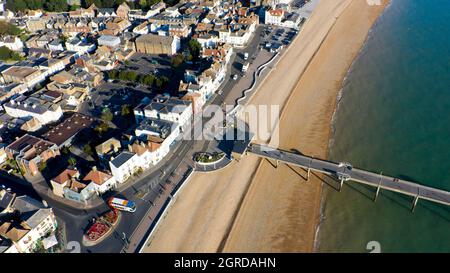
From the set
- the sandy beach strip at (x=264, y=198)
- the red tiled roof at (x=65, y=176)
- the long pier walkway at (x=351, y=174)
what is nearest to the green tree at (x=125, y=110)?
the red tiled roof at (x=65, y=176)

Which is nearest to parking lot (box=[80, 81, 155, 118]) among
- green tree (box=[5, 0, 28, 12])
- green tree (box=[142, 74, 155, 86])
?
green tree (box=[142, 74, 155, 86])

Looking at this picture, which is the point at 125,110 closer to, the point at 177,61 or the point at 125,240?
the point at 177,61

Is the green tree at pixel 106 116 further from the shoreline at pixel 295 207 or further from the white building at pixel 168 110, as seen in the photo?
the shoreline at pixel 295 207

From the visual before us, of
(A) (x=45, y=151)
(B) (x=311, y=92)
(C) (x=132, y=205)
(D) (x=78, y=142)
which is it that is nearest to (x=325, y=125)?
Answer: (B) (x=311, y=92)

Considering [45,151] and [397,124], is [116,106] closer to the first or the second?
[45,151]

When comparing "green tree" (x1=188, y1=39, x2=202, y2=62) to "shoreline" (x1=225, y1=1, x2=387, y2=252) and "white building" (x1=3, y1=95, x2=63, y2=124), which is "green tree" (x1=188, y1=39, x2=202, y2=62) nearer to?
"shoreline" (x1=225, y1=1, x2=387, y2=252)
